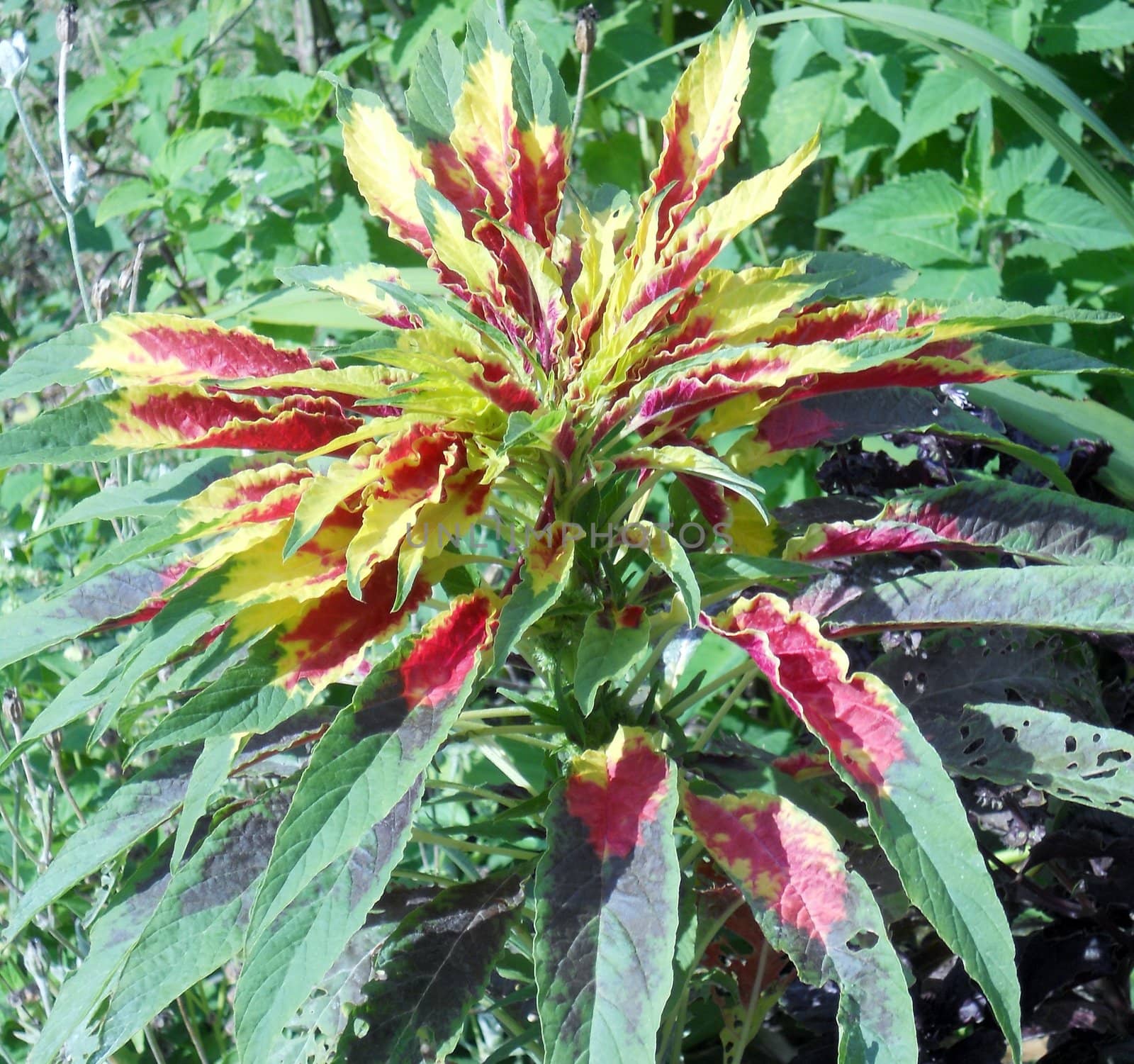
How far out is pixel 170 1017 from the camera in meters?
1.31

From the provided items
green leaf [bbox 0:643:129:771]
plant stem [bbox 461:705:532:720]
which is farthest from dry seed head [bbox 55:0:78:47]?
plant stem [bbox 461:705:532:720]

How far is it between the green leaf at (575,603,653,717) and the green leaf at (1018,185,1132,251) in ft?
2.93

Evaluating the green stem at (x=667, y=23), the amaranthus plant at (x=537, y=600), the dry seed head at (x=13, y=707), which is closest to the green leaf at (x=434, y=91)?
the amaranthus plant at (x=537, y=600)

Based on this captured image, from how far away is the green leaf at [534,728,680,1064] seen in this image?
0.59 m

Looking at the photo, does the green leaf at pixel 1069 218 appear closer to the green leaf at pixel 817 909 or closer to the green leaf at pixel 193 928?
the green leaf at pixel 817 909

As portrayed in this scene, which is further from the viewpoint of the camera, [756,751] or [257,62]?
[257,62]

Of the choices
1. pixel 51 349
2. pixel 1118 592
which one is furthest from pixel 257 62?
pixel 1118 592

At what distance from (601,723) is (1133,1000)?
26.2 inches

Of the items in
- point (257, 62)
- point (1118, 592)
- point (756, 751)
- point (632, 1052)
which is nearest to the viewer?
point (632, 1052)

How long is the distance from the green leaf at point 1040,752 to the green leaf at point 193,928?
0.43 metres

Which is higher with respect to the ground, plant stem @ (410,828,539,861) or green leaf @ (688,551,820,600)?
green leaf @ (688,551,820,600)

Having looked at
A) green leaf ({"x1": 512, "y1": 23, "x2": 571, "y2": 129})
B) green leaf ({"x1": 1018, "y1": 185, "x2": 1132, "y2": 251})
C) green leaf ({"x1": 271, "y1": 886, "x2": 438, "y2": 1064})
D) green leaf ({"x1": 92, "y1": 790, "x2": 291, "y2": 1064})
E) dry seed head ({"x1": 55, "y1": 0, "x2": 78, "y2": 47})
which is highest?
dry seed head ({"x1": 55, "y1": 0, "x2": 78, "y2": 47})

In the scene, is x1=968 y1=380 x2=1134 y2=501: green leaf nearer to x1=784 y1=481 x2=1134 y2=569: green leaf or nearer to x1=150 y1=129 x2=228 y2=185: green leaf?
x1=784 y1=481 x2=1134 y2=569: green leaf

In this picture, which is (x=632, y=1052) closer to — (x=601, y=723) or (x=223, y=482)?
(x=601, y=723)
